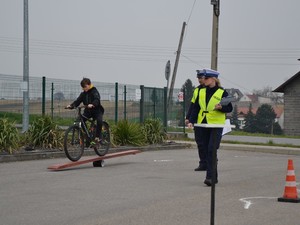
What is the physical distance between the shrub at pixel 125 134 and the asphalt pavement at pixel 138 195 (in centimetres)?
483

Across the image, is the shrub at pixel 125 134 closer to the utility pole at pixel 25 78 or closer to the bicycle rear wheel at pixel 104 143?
the utility pole at pixel 25 78

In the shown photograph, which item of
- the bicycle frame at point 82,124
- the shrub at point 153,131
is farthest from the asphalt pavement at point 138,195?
the shrub at point 153,131

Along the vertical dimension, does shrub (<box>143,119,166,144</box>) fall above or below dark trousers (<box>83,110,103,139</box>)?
below

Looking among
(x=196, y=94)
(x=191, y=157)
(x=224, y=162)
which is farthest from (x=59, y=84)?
(x=196, y=94)

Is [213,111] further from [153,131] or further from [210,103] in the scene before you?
[153,131]

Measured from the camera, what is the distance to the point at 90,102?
14.8 meters

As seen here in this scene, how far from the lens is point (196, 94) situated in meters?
12.3

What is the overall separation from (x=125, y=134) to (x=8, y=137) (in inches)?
204

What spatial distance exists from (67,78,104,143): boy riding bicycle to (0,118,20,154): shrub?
82.8 inches

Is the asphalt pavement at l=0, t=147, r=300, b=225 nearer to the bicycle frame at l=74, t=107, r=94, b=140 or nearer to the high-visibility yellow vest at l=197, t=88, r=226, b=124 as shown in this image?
the bicycle frame at l=74, t=107, r=94, b=140

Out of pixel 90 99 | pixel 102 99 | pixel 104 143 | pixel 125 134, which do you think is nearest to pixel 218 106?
pixel 90 99

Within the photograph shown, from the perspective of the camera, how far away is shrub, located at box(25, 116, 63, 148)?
1731 centimetres

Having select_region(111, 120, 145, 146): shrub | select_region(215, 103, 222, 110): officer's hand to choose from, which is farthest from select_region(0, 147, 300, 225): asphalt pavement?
select_region(111, 120, 145, 146): shrub

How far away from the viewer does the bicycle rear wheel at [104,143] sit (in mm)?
15281
